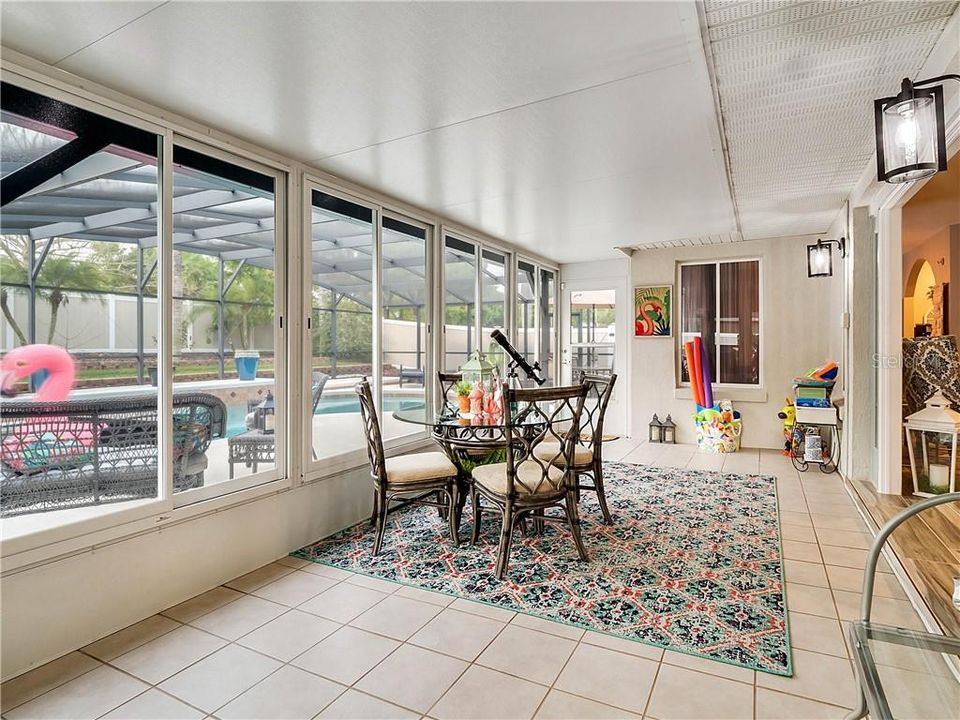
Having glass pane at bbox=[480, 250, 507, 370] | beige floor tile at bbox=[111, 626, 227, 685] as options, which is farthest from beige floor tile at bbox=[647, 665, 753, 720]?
glass pane at bbox=[480, 250, 507, 370]

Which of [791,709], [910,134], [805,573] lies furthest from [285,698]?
[910,134]

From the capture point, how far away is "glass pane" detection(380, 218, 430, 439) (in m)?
4.14

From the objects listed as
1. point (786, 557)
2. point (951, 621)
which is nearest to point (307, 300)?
point (786, 557)

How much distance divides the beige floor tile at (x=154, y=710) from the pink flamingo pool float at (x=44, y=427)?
3.42 feet

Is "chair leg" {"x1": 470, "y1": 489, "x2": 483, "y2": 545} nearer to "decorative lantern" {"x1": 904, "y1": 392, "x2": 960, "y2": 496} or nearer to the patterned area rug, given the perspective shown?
the patterned area rug

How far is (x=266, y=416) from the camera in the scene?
10.2 feet

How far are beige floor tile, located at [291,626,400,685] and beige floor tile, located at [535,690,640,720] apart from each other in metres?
0.69

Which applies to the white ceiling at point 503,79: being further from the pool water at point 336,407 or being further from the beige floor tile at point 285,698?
the beige floor tile at point 285,698

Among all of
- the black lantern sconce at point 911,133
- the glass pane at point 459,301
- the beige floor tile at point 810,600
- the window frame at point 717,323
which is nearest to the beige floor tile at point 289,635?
the beige floor tile at point 810,600

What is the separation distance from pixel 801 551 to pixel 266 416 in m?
3.31

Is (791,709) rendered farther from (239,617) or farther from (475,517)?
(239,617)

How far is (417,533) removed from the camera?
343 cm

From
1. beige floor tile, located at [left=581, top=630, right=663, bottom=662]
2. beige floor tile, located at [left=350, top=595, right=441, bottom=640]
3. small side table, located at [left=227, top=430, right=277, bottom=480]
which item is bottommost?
beige floor tile, located at [left=581, top=630, right=663, bottom=662]

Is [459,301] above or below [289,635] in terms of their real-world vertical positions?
above
